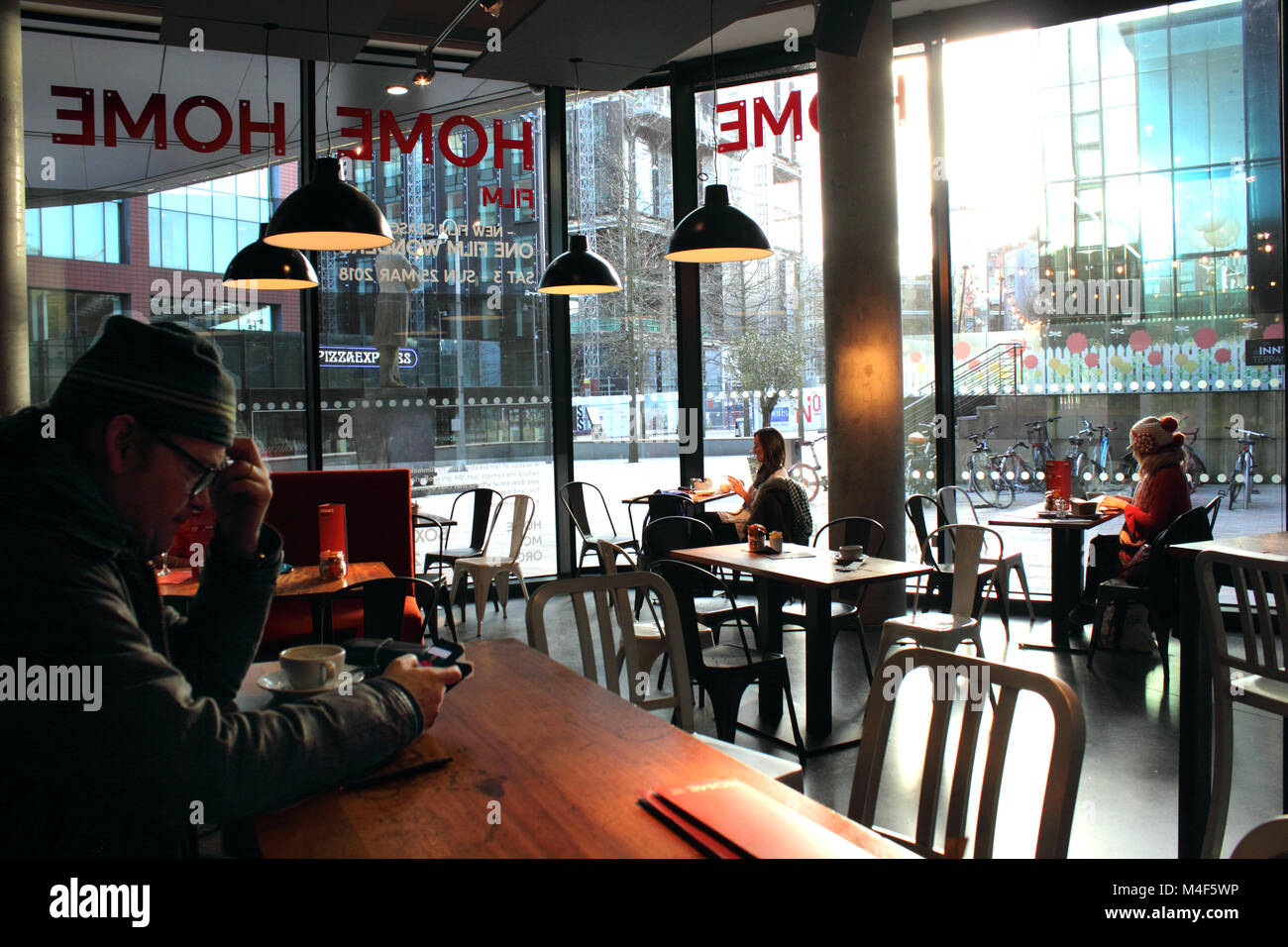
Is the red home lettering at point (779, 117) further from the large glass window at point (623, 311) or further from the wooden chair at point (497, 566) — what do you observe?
the wooden chair at point (497, 566)

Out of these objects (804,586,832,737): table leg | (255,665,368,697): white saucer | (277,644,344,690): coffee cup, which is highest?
(277,644,344,690): coffee cup

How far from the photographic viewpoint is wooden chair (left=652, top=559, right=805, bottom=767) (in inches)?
137

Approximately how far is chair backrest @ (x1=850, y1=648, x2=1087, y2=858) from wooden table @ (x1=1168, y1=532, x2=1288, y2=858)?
1.39m

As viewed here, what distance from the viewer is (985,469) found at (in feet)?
22.5

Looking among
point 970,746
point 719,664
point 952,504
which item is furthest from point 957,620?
point 970,746

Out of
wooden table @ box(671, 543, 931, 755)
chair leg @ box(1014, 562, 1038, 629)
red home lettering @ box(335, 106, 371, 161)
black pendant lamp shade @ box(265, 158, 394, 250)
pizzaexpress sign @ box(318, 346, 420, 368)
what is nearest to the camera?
black pendant lamp shade @ box(265, 158, 394, 250)

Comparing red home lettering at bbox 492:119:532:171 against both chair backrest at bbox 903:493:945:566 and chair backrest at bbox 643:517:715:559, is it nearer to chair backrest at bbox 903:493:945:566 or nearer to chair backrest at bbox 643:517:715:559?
chair backrest at bbox 643:517:715:559

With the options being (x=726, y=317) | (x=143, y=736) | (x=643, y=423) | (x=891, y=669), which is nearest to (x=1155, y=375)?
(x=726, y=317)

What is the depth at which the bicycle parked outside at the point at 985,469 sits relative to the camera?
6.81 m

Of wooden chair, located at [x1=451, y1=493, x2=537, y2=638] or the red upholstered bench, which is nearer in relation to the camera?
the red upholstered bench

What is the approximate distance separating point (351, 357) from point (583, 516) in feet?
7.15

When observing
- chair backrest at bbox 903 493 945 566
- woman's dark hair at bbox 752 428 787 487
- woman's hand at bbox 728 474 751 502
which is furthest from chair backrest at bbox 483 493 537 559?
chair backrest at bbox 903 493 945 566

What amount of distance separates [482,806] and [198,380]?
0.72 metres
